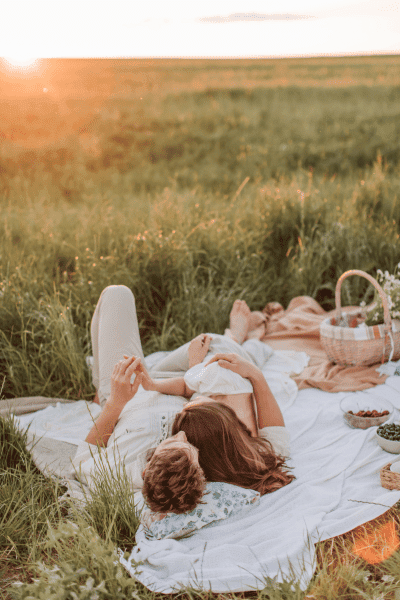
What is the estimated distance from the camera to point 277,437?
8.60 feet

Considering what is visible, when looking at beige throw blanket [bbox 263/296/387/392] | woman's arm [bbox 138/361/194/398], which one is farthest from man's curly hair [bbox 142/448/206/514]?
beige throw blanket [bbox 263/296/387/392]

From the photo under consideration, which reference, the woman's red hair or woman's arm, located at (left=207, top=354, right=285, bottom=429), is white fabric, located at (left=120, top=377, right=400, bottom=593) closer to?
the woman's red hair

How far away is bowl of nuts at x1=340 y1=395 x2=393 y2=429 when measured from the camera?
287 cm

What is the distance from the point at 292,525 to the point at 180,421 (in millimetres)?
657

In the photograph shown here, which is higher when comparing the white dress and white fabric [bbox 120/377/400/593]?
the white dress

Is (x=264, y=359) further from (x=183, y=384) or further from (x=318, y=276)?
(x=318, y=276)

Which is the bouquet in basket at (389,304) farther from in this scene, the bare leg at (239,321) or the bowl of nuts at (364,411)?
the bare leg at (239,321)

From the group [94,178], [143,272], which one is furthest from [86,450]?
[94,178]

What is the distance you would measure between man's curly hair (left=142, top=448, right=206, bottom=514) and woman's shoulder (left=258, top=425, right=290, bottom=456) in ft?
2.22

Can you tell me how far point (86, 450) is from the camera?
256 cm

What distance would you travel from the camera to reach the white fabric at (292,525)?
6.21 feet

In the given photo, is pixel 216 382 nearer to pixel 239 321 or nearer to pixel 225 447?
pixel 225 447

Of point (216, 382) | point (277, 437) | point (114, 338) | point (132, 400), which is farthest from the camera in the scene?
point (114, 338)

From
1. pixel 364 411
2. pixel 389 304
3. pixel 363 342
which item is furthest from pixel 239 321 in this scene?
pixel 364 411
